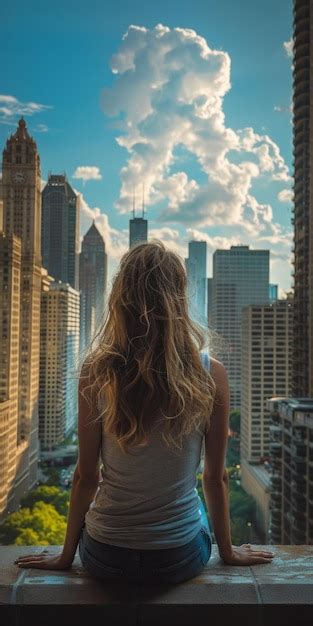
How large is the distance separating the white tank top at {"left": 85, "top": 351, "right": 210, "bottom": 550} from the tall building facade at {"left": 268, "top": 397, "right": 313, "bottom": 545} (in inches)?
187

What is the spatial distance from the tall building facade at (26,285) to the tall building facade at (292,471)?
2.85 metres

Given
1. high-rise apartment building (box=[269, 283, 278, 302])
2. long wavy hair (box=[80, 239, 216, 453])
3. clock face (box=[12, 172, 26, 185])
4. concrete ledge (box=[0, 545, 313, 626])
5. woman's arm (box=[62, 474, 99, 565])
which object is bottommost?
concrete ledge (box=[0, 545, 313, 626])

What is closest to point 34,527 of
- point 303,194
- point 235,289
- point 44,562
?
point 235,289

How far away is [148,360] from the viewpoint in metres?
A: 0.73

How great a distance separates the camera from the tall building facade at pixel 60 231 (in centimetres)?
667

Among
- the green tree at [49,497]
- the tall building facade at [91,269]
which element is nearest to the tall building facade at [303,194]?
the tall building facade at [91,269]

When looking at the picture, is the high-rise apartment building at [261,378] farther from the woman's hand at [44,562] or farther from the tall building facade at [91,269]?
the woman's hand at [44,562]

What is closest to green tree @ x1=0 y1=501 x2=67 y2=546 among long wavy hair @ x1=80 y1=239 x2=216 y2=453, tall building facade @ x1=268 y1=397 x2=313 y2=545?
tall building facade @ x1=268 y1=397 x2=313 y2=545

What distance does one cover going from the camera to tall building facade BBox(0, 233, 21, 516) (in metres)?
5.13

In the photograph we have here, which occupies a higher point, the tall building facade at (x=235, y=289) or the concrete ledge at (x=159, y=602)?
the tall building facade at (x=235, y=289)

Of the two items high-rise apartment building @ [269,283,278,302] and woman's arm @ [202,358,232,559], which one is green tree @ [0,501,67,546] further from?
woman's arm @ [202,358,232,559]

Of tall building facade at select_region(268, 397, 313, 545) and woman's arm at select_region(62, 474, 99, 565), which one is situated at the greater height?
woman's arm at select_region(62, 474, 99, 565)

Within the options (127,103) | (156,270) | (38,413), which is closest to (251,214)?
(127,103)

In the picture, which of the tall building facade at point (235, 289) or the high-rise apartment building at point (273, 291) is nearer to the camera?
the tall building facade at point (235, 289)
